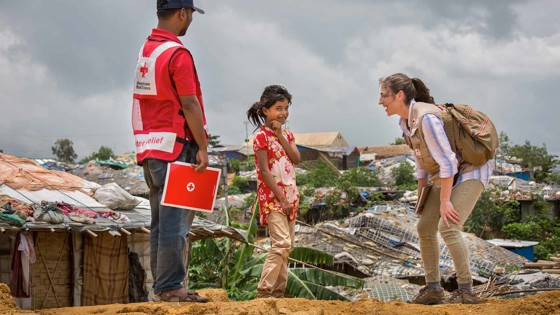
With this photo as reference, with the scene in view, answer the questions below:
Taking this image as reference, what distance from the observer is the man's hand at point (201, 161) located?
4035 mm

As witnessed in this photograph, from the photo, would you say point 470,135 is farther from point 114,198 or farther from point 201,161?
point 114,198

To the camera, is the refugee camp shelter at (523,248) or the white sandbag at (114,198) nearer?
the white sandbag at (114,198)

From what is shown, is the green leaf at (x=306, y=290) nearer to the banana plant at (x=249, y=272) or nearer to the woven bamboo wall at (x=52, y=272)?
the banana plant at (x=249, y=272)

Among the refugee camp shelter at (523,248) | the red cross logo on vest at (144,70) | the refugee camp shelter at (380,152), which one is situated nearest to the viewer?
the red cross logo on vest at (144,70)

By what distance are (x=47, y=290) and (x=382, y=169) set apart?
31169mm

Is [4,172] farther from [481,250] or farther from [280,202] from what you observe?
[481,250]

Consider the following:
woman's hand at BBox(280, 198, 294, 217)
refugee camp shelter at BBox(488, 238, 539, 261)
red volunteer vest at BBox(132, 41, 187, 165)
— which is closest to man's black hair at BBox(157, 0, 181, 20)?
red volunteer vest at BBox(132, 41, 187, 165)

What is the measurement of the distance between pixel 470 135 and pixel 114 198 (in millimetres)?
8437

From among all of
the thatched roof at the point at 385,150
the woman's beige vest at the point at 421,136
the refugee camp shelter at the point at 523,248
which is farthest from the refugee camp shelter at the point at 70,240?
the thatched roof at the point at 385,150

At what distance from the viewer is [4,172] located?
37.1 ft

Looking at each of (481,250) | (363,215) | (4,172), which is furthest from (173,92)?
(363,215)

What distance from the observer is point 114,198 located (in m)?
11.7

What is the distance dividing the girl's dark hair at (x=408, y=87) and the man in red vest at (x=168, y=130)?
134 centimetres

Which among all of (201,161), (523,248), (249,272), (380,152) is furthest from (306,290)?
(380,152)
